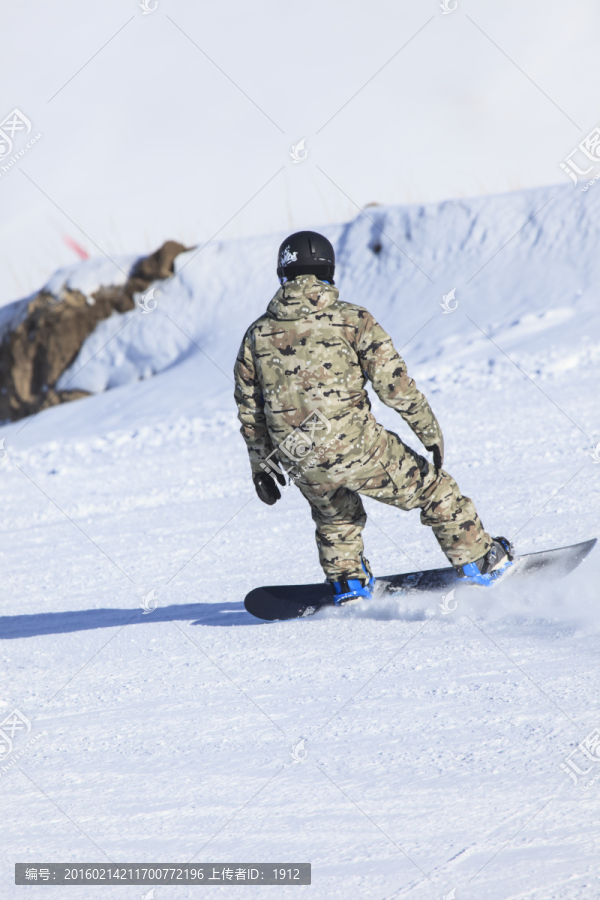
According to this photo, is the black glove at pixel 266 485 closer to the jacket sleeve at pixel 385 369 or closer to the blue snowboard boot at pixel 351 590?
the blue snowboard boot at pixel 351 590

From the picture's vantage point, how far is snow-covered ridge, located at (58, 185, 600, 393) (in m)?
11.0

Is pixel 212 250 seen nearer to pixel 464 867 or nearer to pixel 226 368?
pixel 226 368

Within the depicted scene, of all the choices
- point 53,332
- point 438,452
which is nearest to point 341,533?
point 438,452

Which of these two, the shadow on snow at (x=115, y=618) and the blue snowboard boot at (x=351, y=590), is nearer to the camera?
the blue snowboard boot at (x=351, y=590)

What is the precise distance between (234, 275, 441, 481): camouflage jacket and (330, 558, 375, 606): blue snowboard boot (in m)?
0.60

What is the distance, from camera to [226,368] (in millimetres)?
12984

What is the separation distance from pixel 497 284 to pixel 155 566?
921 cm

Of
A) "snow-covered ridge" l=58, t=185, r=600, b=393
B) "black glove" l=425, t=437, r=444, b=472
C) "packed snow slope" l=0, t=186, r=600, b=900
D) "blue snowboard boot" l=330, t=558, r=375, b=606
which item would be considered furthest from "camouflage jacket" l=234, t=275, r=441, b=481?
"snow-covered ridge" l=58, t=185, r=600, b=393

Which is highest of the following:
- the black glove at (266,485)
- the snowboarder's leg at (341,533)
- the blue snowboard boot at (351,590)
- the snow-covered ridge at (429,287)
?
the black glove at (266,485)

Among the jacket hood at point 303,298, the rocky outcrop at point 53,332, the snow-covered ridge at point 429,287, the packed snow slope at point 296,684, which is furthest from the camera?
the rocky outcrop at point 53,332

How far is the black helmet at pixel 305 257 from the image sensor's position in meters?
3.23

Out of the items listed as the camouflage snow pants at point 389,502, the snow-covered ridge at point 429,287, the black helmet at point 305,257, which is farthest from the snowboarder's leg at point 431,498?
the snow-covered ridge at point 429,287

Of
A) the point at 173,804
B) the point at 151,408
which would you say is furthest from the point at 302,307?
the point at 151,408

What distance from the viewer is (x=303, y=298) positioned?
320 centimetres
